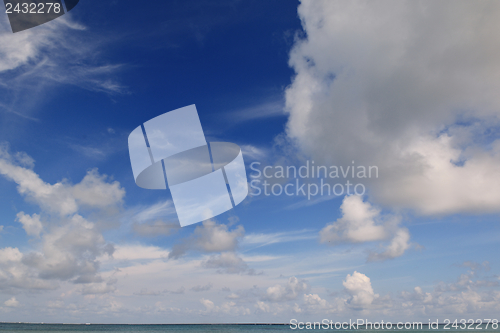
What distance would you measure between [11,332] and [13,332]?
0.83 meters

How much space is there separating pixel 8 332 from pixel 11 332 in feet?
3.92

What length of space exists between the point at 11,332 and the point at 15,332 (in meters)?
1.61

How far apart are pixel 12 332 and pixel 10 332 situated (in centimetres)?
83

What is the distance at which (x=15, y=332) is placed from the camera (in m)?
124

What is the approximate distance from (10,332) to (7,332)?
105 centimetres

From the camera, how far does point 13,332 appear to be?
406ft

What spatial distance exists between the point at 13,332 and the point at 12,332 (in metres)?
0.31

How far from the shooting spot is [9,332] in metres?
124

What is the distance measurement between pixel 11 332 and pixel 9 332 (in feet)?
2.16

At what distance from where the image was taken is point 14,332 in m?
124

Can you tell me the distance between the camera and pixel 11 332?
407ft

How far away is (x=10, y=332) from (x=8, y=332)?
0.95m

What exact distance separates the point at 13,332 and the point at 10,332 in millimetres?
1097
